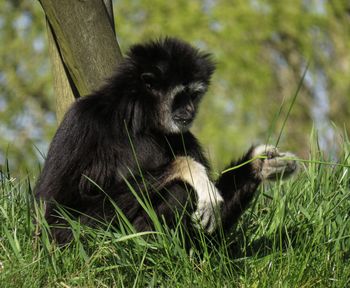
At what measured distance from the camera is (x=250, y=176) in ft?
22.8

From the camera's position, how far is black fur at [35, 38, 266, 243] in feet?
21.4

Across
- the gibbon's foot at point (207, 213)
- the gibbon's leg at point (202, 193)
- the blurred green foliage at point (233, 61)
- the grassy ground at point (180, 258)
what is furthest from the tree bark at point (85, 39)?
the blurred green foliage at point (233, 61)

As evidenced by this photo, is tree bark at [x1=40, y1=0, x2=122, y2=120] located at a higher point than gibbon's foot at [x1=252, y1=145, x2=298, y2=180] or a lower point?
higher

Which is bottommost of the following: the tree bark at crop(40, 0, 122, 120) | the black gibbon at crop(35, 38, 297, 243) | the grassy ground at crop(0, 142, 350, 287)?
the grassy ground at crop(0, 142, 350, 287)

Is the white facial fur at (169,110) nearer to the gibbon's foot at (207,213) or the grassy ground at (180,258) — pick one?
the gibbon's foot at (207,213)

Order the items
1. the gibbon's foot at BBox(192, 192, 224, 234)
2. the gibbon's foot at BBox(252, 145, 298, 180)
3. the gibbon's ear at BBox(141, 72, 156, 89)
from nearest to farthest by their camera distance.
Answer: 1. the gibbon's foot at BBox(192, 192, 224, 234)
2. the gibbon's foot at BBox(252, 145, 298, 180)
3. the gibbon's ear at BBox(141, 72, 156, 89)

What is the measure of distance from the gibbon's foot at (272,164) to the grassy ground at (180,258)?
0.46 metres

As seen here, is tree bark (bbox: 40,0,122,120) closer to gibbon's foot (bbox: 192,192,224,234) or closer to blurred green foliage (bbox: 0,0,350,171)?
gibbon's foot (bbox: 192,192,224,234)

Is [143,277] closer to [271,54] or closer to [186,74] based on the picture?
[186,74]

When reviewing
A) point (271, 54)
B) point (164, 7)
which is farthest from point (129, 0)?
point (271, 54)

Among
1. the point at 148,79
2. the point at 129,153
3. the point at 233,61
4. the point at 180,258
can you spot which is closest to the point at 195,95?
the point at 148,79

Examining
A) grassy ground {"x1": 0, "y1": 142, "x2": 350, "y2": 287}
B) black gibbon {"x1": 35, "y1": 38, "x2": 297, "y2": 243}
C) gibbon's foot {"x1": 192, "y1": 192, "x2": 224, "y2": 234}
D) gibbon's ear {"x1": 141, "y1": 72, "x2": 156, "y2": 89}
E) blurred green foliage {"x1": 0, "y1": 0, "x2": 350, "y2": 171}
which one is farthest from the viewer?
blurred green foliage {"x1": 0, "y1": 0, "x2": 350, "y2": 171}

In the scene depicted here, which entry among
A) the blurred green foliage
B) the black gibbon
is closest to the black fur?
the black gibbon

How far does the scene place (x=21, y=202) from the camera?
683cm
